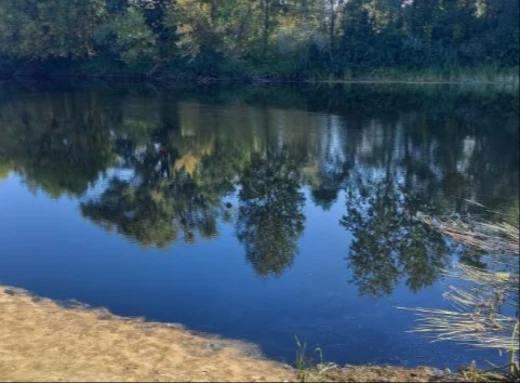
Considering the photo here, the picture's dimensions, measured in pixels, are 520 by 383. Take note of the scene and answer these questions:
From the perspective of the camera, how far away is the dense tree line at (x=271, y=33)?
39.0 m

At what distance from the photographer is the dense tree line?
39.0 m

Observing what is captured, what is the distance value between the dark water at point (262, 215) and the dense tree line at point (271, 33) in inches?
570

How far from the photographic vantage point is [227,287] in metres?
9.49

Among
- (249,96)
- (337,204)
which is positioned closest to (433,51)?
(249,96)

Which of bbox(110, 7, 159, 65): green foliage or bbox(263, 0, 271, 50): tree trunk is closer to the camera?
bbox(110, 7, 159, 65): green foliage

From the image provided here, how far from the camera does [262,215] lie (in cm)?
1273

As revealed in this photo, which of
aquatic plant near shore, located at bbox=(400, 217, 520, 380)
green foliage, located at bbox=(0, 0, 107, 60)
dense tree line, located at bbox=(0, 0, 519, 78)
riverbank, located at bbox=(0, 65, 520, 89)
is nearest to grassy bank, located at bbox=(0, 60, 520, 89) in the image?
riverbank, located at bbox=(0, 65, 520, 89)

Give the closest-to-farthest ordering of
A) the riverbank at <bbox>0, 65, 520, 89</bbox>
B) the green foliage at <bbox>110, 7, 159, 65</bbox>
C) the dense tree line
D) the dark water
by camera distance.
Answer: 1. the dark water
2. the riverbank at <bbox>0, 65, 520, 89</bbox>
3. the dense tree line
4. the green foliage at <bbox>110, 7, 159, 65</bbox>

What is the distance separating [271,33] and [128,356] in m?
36.7

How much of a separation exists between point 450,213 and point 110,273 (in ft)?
20.6

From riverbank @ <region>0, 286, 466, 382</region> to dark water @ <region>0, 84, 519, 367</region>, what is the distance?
509 millimetres

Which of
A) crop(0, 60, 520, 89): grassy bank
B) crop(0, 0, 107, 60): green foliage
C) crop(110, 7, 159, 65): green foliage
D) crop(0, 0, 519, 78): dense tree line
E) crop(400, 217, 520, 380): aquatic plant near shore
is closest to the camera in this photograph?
crop(400, 217, 520, 380): aquatic plant near shore

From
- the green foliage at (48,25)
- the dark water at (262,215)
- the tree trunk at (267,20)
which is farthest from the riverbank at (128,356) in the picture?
the green foliage at (48,25)

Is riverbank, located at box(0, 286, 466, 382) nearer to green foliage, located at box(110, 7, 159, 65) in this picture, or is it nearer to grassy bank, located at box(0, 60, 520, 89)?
grassy bank, located at box(0, 60, 520, 89)
